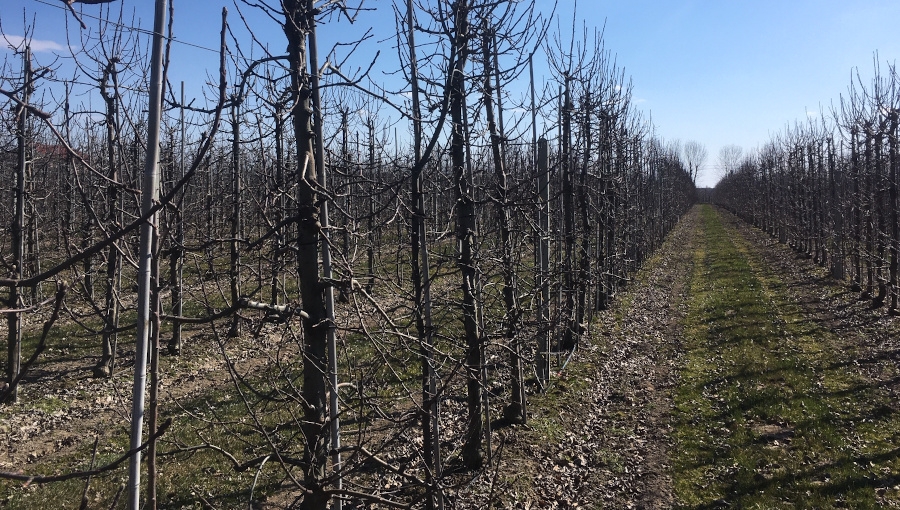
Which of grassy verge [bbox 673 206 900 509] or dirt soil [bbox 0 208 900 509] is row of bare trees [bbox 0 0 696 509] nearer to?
dirt soil [bbox 0 208 900 509]

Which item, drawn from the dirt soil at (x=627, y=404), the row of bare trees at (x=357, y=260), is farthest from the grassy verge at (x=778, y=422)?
the row of bare trees at (x=357, y=260)

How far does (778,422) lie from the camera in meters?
8.04

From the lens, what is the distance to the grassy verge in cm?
626

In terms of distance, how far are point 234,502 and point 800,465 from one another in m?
6.39

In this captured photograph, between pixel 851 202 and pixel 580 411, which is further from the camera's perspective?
pixel 851 202

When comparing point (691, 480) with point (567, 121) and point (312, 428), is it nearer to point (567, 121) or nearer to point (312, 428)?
point (312, 428)

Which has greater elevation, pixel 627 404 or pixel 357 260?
pixel 357 260

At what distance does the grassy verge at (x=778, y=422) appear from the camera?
20.5 ft

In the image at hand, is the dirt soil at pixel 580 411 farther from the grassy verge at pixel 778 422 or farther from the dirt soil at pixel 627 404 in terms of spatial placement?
the grassy verge at pixel 778 422

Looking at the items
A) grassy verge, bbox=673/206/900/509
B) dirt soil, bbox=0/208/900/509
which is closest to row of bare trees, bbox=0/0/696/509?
dirt soil, bbox=0/208/900/509

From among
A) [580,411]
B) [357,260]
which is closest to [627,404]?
[580,411]

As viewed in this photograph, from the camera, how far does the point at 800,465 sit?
6770mm

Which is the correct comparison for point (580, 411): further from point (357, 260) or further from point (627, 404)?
point (357, 260)

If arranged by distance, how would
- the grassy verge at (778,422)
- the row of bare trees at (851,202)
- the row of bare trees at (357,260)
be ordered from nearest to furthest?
the row of bare trees at (357,260) → the grassy verge at (778,422) → the row of bare trees at (851,202)
